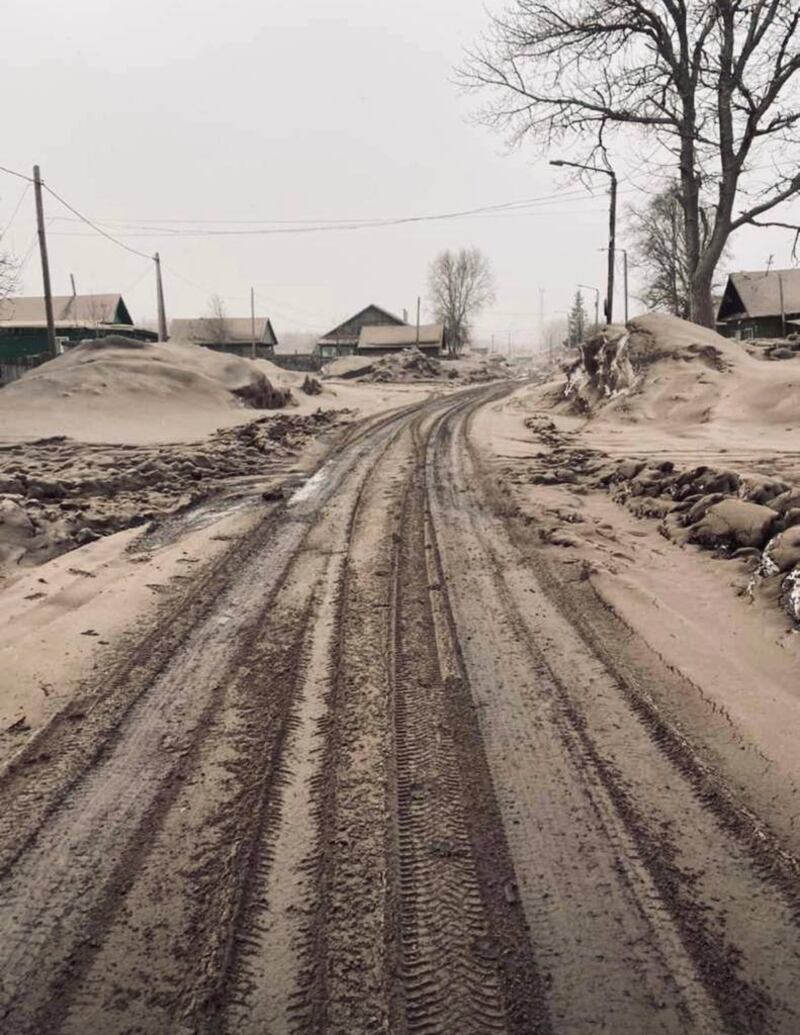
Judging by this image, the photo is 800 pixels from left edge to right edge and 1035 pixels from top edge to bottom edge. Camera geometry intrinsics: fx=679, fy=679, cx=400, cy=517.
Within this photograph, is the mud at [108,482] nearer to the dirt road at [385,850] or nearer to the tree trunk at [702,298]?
the dirt road at [385,850]

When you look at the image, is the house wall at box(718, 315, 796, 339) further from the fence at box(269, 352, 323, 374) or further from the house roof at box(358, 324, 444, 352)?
the fence at box(269, 352, 323, 374)

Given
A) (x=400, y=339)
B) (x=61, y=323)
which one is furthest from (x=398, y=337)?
(x=61, y=323)

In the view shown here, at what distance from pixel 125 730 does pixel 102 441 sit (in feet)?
34.8

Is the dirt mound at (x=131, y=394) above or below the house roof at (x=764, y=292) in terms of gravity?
below

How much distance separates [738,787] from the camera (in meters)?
2.77

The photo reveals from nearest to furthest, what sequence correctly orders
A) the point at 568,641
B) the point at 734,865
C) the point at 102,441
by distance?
the point at 734,865 → the point at 568,641 → the point at 102,441

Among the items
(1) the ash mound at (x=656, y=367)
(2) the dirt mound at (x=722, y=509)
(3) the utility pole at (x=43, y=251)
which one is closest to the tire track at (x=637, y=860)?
(2) the dirt mound at (x=722, y=509)

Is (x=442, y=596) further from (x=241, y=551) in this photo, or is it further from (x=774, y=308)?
(x=774, y=308)

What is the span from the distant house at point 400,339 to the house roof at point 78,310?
979 inches

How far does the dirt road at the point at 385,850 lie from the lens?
1866 mm

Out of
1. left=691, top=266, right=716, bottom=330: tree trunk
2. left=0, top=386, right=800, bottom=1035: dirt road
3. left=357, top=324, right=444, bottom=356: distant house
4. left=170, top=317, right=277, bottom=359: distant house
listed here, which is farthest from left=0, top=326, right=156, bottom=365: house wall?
left=0, top=386, right=800, bottom=1035: dirt road

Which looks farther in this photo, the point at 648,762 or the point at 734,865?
the point at 648,762

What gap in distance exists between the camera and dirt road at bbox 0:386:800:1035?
187cm

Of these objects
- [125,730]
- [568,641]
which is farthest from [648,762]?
[125,730]
